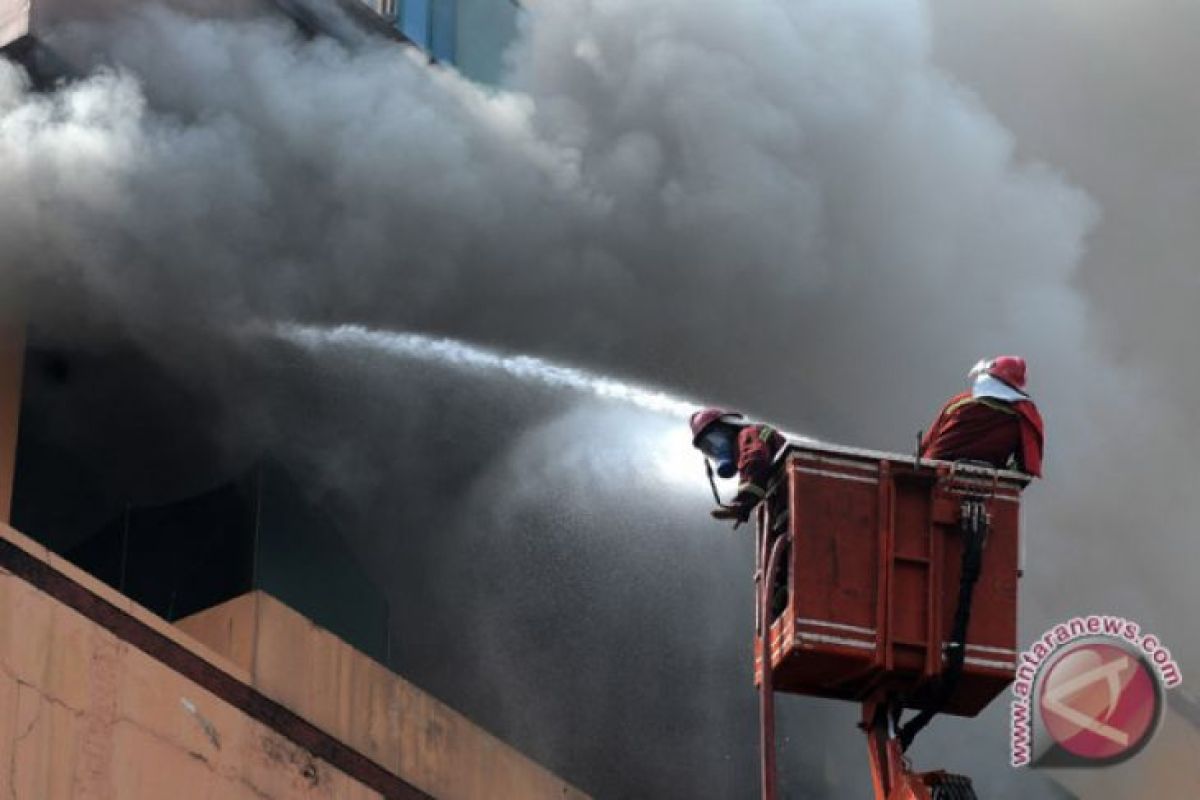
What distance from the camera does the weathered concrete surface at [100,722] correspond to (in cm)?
1132

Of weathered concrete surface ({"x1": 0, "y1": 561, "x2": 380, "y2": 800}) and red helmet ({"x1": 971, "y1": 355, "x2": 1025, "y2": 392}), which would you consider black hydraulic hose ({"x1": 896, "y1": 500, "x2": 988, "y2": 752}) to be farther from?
weathered concrete surface ({"x1": 0, "y1": 561, "x2": 380, "y2": 800})

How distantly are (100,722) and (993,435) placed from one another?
4.79 metres

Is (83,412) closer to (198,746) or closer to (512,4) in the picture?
(198,746)

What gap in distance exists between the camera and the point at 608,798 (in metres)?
17.3

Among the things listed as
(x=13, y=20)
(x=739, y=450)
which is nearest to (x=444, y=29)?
(x=13, y=20)

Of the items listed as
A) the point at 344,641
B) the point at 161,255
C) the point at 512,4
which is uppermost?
the point at 512,4

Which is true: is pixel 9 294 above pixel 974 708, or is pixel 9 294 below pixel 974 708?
above

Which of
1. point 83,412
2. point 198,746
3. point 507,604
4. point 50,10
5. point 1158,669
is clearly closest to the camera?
point 198,746

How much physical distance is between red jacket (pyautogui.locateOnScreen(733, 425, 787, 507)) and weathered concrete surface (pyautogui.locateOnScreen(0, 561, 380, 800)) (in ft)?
12.9

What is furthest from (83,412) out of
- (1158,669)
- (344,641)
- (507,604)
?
(1158,669)

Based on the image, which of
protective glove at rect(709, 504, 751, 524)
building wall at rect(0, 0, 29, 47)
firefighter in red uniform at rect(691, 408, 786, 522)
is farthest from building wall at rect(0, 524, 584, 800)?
protective glove at rect(709, 504, 751, 524)

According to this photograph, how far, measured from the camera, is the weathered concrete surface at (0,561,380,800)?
446 inches

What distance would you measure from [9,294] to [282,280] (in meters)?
1.87

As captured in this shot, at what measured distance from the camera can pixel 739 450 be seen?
31.0 feet
